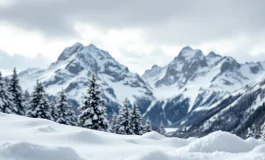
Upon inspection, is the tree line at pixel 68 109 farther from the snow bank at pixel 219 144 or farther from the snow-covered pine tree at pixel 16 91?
the snow bank at pixel 219 144

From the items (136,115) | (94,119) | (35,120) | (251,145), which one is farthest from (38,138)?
(136,115)

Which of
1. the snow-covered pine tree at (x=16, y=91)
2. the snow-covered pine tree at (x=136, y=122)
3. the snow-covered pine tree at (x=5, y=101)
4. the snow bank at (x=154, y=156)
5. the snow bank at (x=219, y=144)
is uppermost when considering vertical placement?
the snow-covered pine tree at (x=16, y=91)

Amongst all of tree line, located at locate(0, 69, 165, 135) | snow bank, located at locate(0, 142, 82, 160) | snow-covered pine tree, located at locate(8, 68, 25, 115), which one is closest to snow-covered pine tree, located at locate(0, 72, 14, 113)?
tree line, located at locate(0, 69, 165, 135)

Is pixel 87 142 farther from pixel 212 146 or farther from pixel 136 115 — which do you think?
pixel 136 115

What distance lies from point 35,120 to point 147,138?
598 centimetres

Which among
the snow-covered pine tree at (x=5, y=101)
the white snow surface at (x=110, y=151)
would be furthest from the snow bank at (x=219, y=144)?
the snow-covered pine tree at (x=5, y=101)

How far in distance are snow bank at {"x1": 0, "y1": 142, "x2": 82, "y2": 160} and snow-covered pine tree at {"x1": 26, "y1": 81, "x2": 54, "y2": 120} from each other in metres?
29.1

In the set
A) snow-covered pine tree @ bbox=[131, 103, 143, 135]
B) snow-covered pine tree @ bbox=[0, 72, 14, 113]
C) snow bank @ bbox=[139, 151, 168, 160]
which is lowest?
snow bank @ bbox=[139, 151, 168, 160]

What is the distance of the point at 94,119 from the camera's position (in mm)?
29875

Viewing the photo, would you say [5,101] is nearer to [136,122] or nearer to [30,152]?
[136,122]

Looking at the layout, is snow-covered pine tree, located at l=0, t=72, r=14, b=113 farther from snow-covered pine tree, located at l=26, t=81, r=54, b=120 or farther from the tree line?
snow-covered pine tree, located at l=26, t=81, r=54, b=120

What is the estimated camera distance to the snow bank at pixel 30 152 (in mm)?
6180

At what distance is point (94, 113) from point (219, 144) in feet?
76.7

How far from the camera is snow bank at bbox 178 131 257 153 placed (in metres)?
7.75
